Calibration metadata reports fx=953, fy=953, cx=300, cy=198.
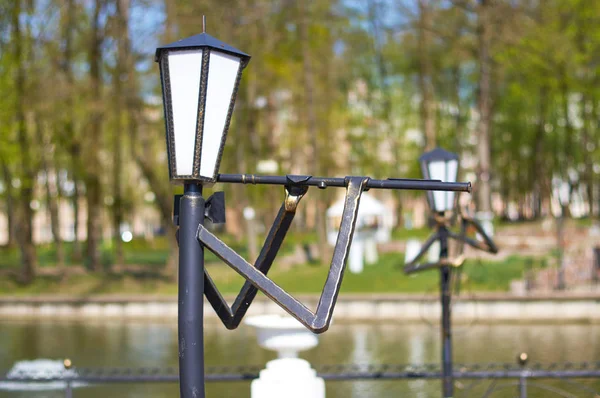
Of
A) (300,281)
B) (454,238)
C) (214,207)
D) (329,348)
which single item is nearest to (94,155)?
(300,281)

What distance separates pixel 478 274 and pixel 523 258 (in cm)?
469

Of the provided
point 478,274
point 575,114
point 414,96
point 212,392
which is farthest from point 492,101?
point 212,392

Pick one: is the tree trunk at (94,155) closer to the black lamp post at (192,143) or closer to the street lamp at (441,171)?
the street lamp at (441,171)

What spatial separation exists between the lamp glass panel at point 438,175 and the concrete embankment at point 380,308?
9.86 meters

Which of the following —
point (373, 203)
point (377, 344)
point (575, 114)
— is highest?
point (575, 114)

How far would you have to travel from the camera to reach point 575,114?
Answer: 1992 inches

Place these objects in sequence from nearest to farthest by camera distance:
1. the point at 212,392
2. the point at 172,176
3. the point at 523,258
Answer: the point at 172,176, the point at 212,392, the point at 523,258

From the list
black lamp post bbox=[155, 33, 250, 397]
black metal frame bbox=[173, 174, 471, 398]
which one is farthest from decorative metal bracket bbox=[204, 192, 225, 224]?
black lamp post bbox=[155, 33, 250, 397]

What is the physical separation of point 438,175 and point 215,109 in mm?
5602

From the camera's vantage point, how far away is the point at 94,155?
2961cm

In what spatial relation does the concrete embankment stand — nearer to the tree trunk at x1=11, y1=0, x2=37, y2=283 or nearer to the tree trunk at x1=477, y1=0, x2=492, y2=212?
the tree trunk at x1=11, y1=0, x2=37, y2=283

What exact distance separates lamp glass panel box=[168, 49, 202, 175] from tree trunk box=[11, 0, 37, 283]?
77.6 feet

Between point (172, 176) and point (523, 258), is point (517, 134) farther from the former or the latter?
point (172, 176)

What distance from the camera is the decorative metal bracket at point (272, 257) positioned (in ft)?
14.0
